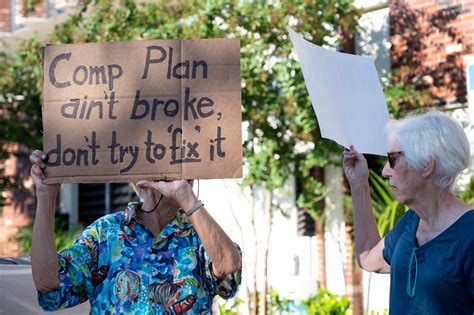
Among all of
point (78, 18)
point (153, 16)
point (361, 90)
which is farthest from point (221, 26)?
point (361, 90)

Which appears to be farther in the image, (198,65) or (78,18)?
(78,18)

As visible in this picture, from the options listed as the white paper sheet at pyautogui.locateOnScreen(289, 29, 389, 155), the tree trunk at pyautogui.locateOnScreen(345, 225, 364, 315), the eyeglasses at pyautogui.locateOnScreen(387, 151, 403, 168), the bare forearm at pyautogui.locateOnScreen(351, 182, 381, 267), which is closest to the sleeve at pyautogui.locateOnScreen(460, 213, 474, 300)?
the eyeglasses at pyautogui.locateOnScreen(387, 151, 403, 168)

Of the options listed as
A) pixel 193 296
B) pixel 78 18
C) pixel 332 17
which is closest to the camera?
pixel 193 296

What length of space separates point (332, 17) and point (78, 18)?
3.09 metres

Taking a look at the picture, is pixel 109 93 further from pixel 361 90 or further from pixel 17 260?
pixel 17 260

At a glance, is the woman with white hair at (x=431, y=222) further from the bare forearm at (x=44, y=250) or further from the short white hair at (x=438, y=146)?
the bare forearm at (x=44, y=250)

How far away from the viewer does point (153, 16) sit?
405 inches

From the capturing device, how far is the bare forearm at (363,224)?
3.84m

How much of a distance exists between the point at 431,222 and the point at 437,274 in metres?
0.23

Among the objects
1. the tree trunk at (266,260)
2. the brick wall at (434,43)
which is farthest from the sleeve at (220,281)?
the brick wall at (434,43)

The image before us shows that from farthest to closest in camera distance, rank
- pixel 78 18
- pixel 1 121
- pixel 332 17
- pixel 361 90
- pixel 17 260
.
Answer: pixel 1 121
pixel 78 18
pixel 332 17
pixel 17 260
pixel 361 90

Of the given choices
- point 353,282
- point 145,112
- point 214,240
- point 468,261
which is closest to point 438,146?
point 468,261

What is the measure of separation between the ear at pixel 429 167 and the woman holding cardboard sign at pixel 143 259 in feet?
2.29

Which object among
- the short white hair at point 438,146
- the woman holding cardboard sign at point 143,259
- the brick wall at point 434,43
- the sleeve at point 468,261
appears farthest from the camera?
the brick wall at point 434,43
